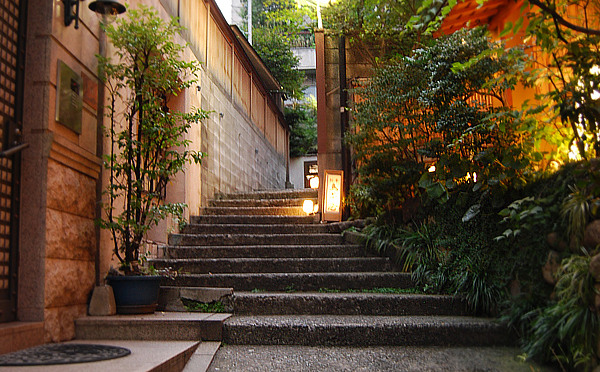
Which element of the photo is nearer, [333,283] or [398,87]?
[333,283]

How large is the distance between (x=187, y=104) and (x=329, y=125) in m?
2.73

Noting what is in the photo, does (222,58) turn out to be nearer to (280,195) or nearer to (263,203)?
(280,195)

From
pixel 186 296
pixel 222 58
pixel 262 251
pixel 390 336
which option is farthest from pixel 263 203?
pixel 390 336

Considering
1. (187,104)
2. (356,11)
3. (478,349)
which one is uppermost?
(356,11)

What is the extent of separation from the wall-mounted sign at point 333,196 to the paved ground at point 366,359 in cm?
366

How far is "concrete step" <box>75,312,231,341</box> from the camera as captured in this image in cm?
350

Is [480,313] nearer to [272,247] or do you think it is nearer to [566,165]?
[566,165]

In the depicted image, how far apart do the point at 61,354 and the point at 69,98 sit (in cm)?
177

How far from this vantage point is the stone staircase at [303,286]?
357 centimetres

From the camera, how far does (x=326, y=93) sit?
337 inches

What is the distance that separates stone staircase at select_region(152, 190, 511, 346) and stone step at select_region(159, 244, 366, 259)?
12 mm

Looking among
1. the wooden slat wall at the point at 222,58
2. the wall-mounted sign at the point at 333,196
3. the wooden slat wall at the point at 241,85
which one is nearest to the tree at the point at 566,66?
the wall-mounted sign at the point at 333,196

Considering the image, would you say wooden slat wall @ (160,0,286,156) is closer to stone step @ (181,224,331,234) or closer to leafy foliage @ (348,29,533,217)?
stone step @ (181,224,331,234)

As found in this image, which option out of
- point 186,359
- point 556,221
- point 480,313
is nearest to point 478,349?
point 480,313
